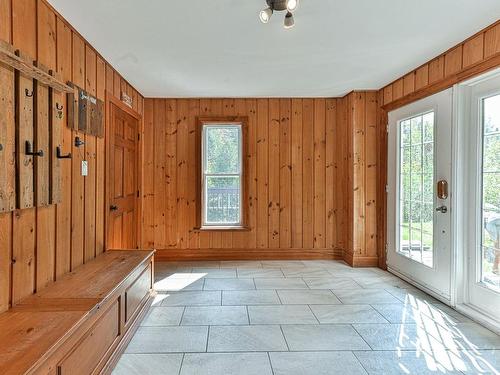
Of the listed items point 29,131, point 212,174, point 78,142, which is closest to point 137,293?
point 78,142

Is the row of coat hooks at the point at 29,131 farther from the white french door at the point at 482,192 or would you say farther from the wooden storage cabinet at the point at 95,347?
the white french door at the point at 482,192

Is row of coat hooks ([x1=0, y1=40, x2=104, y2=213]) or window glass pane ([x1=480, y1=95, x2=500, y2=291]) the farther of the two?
window glass pane ([x1=480, y1=95, x2=500, y2=291])

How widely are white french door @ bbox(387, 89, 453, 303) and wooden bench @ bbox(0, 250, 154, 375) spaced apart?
289cm

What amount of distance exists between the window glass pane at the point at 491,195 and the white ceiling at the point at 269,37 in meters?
0.72

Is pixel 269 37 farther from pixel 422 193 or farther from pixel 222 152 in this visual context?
pixel 222 152

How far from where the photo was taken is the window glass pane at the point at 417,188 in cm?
356

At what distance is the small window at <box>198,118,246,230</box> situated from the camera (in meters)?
5.12

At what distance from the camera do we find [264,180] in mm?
5113

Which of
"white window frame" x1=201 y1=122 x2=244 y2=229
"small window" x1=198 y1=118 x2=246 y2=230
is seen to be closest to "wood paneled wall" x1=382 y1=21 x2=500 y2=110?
"white window frame" x1=201 y1=122 x2=244 y2=229

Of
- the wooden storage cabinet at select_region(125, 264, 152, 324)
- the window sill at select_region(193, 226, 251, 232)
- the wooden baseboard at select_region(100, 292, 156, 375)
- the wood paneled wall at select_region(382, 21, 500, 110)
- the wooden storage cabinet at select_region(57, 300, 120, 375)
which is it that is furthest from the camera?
the window sill at select_region(193, 226, 251, 232)

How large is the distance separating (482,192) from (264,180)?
285 cm

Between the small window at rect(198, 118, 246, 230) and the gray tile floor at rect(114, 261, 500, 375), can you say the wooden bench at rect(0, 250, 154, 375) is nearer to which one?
the gray tile floor at rect(114, 261, 500, 375)

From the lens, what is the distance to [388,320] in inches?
116

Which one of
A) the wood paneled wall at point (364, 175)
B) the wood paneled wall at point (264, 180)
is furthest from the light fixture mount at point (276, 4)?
the wood paneled wall at point (264, 180)
